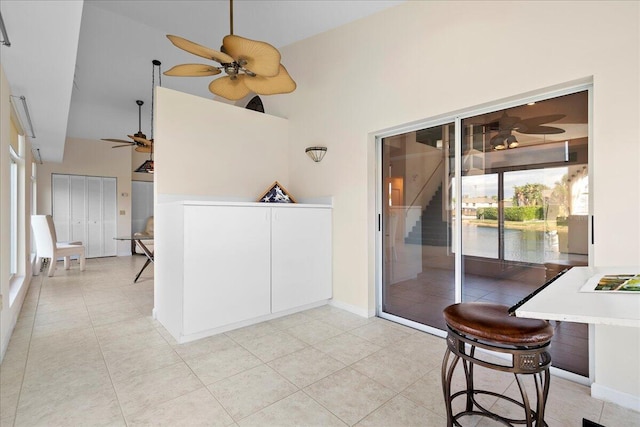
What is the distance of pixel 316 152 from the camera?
375 centimetres

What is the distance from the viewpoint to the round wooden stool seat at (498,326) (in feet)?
4.17

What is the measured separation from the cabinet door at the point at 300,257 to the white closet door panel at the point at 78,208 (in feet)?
24.0

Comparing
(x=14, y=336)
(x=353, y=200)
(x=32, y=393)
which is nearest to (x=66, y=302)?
(x=14, y=336)

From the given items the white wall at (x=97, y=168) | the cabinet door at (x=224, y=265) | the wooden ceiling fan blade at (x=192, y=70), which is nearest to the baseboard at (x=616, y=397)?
the cabinet door at (x=224, y=265)

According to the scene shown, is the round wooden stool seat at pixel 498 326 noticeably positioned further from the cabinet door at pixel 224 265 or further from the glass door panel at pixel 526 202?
the cabinet door at pixel 224 265

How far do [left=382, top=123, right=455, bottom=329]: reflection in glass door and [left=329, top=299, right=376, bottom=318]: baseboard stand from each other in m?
0.20

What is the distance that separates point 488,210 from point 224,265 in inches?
94.3

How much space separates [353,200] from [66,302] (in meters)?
Result: 3.87

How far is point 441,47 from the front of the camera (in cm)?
267

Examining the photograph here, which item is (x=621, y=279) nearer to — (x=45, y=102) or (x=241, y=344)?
(x=241, y=344)

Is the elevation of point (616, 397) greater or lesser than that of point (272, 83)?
lesser

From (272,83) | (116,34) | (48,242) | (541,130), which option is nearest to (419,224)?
(541,130)

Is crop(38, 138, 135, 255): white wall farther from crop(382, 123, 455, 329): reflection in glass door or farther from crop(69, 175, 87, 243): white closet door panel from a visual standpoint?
crop(382, 123, 455, 329): reflection in glass door

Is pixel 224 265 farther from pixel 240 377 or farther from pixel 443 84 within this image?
pixel 443 84
